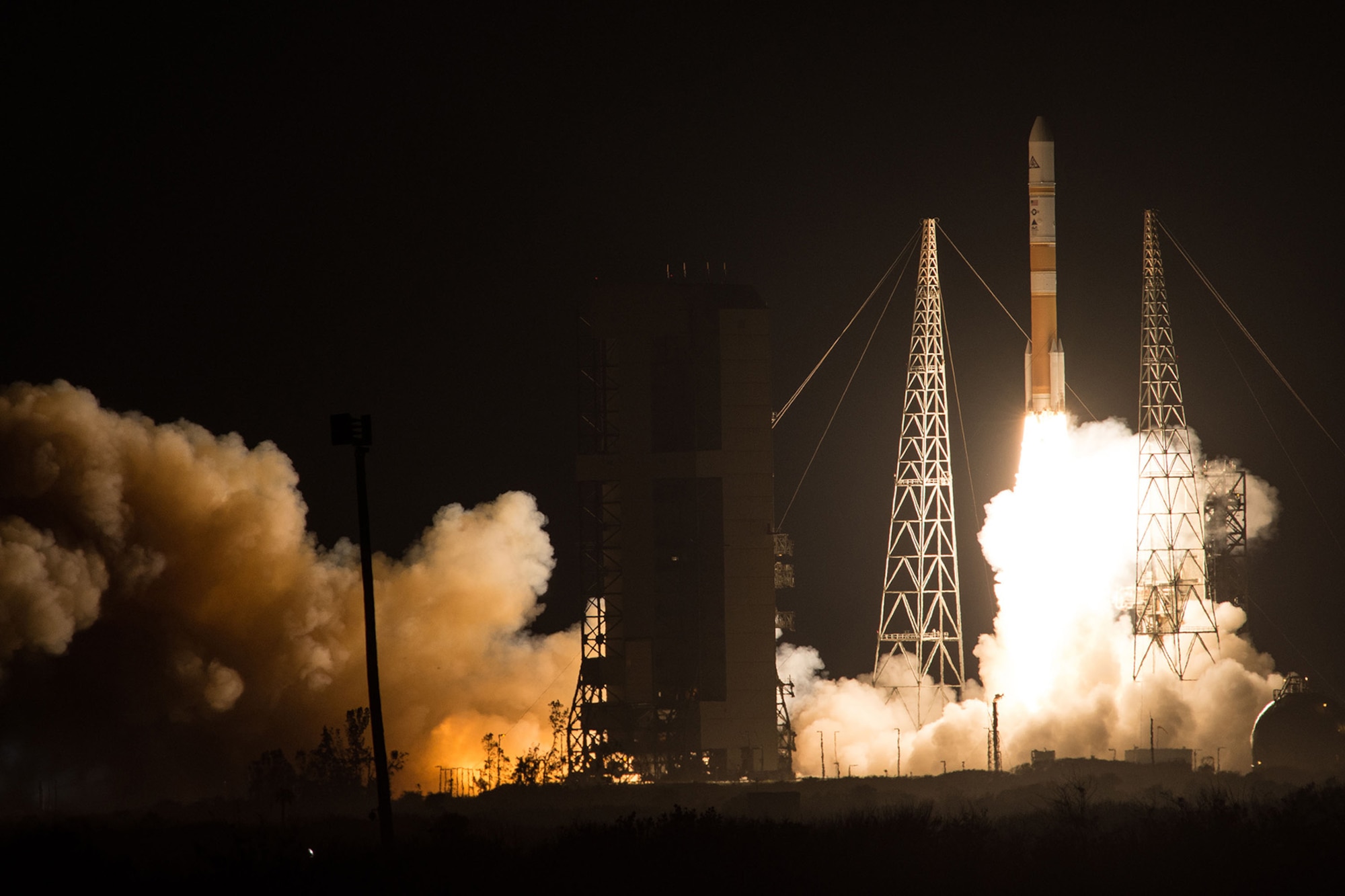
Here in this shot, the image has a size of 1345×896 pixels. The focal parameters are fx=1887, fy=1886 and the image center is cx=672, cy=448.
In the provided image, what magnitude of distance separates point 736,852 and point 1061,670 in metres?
31.4

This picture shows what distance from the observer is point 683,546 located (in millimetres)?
54594

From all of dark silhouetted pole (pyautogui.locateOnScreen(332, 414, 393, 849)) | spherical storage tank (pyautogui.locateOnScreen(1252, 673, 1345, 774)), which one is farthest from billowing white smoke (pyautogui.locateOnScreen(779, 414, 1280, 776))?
dark silhouetted pole (pyautogui.locateOnScreen(332, 414, 393, 849))

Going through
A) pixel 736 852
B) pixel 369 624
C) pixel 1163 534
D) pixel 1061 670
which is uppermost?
pixel 1163 534

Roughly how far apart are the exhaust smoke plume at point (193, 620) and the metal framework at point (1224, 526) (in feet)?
72.7

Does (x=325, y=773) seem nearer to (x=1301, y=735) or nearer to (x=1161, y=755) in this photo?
(x=1161, y=755)

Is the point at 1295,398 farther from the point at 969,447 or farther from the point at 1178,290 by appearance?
the point at 969,447

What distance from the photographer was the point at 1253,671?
60.8 m

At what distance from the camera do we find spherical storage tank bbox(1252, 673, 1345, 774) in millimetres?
52250

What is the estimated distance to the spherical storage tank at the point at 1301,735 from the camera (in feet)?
171

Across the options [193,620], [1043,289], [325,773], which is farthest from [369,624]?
[1043,289]

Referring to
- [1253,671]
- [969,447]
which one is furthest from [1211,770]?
[969,447]

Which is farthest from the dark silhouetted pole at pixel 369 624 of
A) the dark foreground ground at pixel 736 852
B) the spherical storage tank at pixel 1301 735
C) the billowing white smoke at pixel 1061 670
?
the spherical storage tank at pixel 1301 735

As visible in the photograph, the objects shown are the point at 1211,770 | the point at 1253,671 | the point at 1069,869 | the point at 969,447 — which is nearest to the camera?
the point at 1069,869

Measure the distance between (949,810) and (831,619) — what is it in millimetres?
46428
